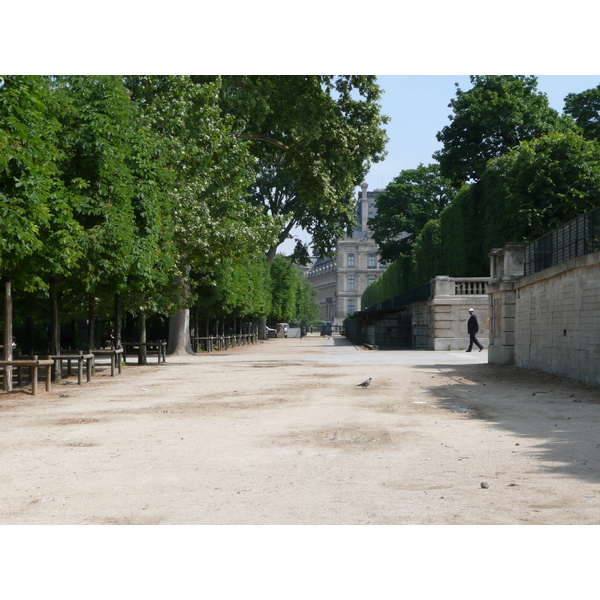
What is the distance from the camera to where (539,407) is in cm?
1297

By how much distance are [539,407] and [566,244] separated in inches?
255

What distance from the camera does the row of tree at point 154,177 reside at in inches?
572

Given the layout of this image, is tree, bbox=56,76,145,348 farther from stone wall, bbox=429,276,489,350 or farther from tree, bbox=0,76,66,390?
stone wall, bbox=429,276,489,350

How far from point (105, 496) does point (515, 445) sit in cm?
463

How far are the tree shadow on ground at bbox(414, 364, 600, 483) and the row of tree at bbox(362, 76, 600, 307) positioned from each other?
17257 mm

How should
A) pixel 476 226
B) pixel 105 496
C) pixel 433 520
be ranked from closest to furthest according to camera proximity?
pixel 433 520 < pixel 105 496 < pixel 476 226

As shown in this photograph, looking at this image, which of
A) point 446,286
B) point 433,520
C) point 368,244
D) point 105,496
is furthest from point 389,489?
point 368,244

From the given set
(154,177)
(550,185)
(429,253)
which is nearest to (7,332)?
(154,177)

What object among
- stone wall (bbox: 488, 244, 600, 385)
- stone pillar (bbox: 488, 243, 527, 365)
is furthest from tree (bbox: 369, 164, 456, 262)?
stone pillar (bbox: 488, 243, 527, 365)

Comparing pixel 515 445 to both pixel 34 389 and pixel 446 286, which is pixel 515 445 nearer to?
pixel 34 389

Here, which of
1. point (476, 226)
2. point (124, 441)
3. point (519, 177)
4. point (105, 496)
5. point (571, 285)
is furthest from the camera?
point (476, 226)

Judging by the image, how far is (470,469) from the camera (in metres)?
7.48

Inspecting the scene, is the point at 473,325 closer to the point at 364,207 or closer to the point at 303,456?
the point at 303,456

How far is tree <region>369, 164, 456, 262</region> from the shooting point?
2670 inches
